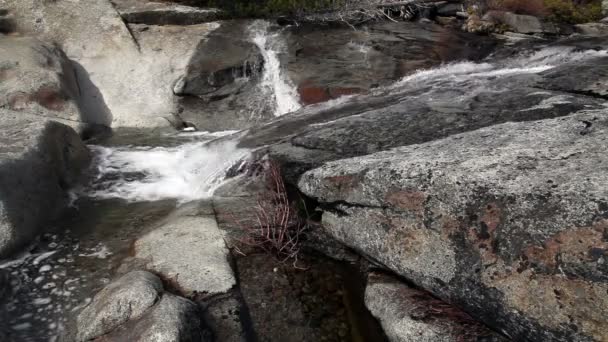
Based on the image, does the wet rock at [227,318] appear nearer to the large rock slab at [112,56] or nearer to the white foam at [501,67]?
the large rock slab at [112,56]

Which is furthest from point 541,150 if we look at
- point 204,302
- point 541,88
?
point 541,88

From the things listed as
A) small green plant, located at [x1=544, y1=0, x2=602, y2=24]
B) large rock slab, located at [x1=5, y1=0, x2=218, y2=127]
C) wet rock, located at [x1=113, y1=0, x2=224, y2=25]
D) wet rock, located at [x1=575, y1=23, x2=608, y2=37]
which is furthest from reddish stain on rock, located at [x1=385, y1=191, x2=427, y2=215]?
small green plant, located at [x1=544, y1=0, x2=602, y2=24]

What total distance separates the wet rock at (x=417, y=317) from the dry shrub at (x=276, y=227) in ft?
4.56

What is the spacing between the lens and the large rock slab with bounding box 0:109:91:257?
266 inches

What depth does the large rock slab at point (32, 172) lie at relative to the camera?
22.2 feet

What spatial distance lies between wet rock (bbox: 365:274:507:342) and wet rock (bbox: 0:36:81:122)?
9507 millimetres

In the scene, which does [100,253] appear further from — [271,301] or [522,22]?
[522,22]

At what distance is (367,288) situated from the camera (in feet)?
18.1

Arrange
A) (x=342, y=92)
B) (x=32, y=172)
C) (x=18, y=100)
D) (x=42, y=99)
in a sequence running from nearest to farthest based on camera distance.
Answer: (x=32, y=172) < (x=18, y=100) < (x=42, y=99) < (x=342, y=92)

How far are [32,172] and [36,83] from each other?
5.03 metres

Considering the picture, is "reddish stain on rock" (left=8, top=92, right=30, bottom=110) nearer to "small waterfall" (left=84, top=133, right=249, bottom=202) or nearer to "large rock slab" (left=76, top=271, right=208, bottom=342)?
"small waterfall" (left=84, top=133, right=249, bottom=202)

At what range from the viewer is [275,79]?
44.7 feet

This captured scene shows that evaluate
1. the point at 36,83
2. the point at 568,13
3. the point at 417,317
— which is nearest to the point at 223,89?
the point at 36,83

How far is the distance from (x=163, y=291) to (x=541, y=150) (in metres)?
4.47
